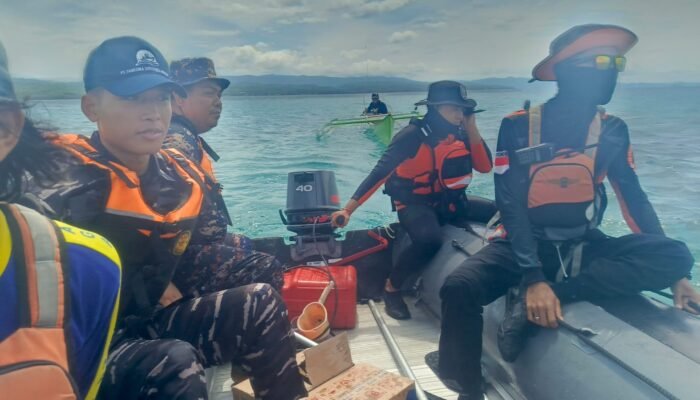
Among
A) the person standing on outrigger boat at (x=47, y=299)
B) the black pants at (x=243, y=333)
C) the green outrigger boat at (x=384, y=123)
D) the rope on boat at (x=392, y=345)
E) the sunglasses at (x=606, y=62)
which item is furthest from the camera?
the green outrigger boat at (x=384, y=123)

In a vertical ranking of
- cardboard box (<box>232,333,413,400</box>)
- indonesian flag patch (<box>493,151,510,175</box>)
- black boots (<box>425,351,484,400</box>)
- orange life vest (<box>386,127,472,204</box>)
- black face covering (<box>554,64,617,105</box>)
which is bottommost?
black boots (<box>425,351,484,400</box>)

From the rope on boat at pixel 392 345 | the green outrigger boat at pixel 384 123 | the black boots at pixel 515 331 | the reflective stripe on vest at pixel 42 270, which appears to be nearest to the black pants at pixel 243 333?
the rope on boat at pixel 392 345

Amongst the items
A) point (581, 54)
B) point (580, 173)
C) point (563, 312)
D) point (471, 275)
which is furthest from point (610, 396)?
point (581, 54)

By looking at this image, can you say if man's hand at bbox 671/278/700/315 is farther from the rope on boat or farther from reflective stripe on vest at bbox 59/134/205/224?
reflective stripe on vest at bbox 59/134/205/224

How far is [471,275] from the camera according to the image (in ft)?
8.11

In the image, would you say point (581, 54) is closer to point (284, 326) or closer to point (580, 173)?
point (580, 173)

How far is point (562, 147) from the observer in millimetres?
2570

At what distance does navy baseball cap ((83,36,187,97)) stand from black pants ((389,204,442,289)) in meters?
2.22

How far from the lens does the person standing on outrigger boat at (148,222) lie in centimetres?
165

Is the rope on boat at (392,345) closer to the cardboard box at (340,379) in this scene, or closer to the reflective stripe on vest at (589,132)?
the cardboard box at (340,379)

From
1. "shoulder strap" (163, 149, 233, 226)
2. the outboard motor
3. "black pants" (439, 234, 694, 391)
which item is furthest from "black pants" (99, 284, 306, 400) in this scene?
the outboard motor

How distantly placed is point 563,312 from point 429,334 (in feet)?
3.83

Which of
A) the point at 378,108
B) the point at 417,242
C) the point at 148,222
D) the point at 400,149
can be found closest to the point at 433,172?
the point at 400,149

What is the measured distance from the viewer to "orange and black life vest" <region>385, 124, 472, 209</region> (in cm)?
371
